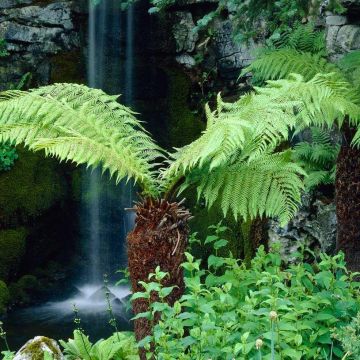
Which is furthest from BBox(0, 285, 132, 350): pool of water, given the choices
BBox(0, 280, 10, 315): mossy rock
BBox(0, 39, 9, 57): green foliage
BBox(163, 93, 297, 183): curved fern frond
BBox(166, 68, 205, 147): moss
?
BBox(163, 93, 297, 183): curved fern frond

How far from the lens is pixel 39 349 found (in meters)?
3.88

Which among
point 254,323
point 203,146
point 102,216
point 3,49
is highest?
point 3,49

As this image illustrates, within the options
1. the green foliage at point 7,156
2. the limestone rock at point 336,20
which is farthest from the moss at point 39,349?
the green foliage at point 7,156

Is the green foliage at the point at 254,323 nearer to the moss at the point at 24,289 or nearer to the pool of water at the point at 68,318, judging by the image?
the pool of water at the point at 68,318

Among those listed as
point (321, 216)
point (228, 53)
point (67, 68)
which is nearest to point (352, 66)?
point (321, 216)

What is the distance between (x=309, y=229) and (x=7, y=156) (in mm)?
4016

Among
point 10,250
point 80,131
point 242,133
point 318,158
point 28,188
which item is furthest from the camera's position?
point 28,188

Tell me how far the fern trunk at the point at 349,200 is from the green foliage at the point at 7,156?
4.92m

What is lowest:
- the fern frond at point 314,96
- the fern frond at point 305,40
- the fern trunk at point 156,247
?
the fern trunk at point 156,247

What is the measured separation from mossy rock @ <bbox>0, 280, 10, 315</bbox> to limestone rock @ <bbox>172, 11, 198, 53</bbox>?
4123mm

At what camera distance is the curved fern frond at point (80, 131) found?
3746 millimetres

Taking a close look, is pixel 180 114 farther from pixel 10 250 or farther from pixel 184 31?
pixel 10 250

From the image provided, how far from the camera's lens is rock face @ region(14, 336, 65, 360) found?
385 cm

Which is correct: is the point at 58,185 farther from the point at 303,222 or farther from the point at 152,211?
the point at 152,211
